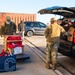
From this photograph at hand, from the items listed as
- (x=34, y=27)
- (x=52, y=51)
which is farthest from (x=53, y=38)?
(x=34, y=27)

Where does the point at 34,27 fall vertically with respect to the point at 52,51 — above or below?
below

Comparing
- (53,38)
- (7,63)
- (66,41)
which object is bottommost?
(7,63)

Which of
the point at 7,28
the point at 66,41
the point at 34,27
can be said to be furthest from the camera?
the point at 34,27

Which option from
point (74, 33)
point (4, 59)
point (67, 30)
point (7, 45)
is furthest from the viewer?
point (7, 45)

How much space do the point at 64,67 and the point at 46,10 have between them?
220 centimetres

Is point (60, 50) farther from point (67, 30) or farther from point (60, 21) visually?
point (60, 21)

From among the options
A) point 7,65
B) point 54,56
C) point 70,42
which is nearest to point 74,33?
point 70,42

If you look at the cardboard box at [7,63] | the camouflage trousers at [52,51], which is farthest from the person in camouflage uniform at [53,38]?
the cardboard box at [7,63]

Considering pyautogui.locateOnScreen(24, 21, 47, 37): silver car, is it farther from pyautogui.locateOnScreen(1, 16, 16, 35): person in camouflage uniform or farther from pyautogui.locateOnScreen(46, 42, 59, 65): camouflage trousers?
pyautogui.locateOnScreen(46, 42, 59, 65): camouflage trousers

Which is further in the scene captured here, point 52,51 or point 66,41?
point 66,41

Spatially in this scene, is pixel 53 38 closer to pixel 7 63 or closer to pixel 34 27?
pixel 7 63

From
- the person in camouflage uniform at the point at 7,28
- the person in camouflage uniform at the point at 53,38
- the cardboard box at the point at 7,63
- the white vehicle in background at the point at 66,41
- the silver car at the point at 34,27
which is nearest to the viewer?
the cardboard box at the point at 7,63

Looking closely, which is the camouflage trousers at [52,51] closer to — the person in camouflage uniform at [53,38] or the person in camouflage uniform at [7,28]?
the person in camouflage uniform at [53,38]

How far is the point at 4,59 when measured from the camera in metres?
8.40
